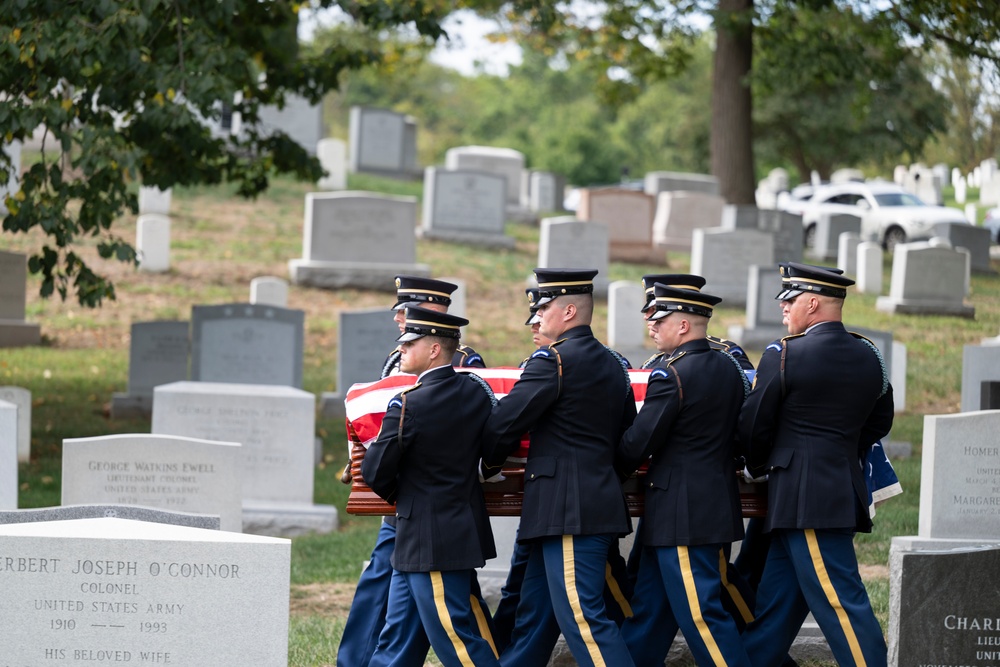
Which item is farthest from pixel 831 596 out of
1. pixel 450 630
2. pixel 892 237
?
pixel 892 237

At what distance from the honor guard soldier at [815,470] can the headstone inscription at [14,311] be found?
1098 centimetres

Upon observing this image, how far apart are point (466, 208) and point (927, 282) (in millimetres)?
7472

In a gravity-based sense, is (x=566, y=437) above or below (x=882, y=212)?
below

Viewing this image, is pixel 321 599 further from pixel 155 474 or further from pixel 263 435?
pixel 263 435

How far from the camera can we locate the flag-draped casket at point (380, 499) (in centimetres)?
560

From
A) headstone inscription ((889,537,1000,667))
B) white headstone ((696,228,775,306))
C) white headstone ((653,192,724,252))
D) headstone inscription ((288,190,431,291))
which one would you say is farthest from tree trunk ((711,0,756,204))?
headstone inscription ((889,537,1000,667))

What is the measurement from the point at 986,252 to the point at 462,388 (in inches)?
794

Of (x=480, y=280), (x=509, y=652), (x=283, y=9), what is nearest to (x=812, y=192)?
→ (x=480, y=280)

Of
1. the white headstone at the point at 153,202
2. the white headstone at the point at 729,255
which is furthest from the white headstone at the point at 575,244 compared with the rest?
the white headstone at the point at 153,202

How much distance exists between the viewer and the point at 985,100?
40.5 metres

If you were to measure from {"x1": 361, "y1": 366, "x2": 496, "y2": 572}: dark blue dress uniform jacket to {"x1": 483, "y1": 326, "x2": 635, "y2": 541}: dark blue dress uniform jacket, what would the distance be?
13 cm

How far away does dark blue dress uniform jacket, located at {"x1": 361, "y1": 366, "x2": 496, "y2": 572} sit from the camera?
17.1 ft

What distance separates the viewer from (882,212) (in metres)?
26.8

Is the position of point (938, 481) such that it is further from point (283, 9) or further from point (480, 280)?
point (480, 280)
